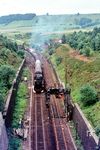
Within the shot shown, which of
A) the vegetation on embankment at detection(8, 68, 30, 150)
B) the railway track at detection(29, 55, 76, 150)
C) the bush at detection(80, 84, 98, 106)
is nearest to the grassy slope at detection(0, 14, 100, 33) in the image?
the vegetation on embankment at detection(8, 68, 30, 150)

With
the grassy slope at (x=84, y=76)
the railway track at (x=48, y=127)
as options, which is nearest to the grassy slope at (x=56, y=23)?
the grassy slope at (x=84, y=76)

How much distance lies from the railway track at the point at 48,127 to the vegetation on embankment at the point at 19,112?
0.95 metres

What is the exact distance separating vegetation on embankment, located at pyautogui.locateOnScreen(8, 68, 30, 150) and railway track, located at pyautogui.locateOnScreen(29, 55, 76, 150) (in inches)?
37.3

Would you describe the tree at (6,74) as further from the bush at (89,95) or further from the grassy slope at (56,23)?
the grassy slope at (56,23)

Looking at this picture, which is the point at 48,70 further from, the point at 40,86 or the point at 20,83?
the point at 40,86

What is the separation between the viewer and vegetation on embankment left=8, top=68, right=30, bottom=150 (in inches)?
1239

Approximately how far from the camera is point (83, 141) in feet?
103

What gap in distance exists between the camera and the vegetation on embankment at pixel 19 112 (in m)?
31.5

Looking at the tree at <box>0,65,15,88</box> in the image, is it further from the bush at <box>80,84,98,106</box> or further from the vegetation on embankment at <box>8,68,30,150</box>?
the bush at <box>80,84,98,106</box>

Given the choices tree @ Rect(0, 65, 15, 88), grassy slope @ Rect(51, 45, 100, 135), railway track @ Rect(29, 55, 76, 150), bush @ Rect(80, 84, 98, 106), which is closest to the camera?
railway track @ Rect(29, 55, 76, 150)

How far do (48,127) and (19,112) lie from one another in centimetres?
595

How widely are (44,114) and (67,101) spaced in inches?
119

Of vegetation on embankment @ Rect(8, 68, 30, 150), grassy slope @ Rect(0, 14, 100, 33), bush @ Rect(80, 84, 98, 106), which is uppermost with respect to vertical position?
bush @ Rect(80, 84, 98, 106)

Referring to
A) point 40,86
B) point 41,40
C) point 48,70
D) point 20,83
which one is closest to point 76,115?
point 40,86
